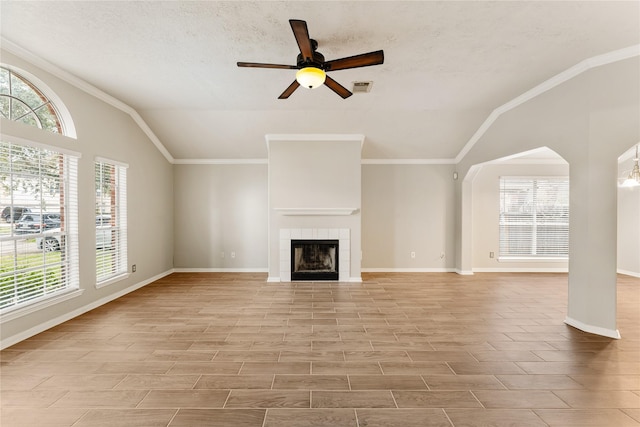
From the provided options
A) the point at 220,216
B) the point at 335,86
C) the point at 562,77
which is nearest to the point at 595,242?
the point at 562,77

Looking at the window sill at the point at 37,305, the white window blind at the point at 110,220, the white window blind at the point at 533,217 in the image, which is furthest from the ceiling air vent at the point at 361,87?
the window sill at the point at 37,305

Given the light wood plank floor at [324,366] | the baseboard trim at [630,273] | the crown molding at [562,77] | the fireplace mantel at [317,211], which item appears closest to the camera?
the light wood plank floor at [324,366]

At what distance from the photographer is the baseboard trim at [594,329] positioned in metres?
3.06

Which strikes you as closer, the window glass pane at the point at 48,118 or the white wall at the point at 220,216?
the window glass pane at the point at 48,118

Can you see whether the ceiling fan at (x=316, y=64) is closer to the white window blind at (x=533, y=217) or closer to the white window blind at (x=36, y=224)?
the white window blind at (x=36, y=224)

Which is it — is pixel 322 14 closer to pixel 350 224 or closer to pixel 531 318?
pixel 350 224

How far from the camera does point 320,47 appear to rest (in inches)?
113

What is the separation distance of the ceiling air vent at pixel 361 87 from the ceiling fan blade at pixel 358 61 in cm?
129

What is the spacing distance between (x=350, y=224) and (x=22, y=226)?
4.46m

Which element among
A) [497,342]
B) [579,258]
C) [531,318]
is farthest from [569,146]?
[497,342]

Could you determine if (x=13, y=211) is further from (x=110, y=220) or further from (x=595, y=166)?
(x=595, y=166)

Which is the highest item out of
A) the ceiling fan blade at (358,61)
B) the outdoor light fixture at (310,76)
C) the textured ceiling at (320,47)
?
the textured ceiling at (320,47)

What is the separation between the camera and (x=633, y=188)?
595 cm

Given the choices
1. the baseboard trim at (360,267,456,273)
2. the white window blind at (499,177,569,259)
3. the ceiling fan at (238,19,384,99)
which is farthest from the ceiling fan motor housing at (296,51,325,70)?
the white window blind at (499,177,569,259)
